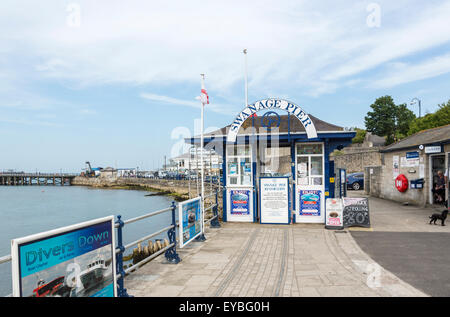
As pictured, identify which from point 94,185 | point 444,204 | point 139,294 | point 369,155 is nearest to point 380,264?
point 139,294

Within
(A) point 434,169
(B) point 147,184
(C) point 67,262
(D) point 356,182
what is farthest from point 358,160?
(B) point 147,184

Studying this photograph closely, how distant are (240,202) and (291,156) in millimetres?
2420

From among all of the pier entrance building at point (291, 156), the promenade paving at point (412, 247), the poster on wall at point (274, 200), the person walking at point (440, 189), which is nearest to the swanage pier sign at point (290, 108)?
the pier entrance building at point (291, 156)

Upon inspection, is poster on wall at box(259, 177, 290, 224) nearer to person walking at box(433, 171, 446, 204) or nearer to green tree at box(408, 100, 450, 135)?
person walking at box(433, 171, 446, 204)

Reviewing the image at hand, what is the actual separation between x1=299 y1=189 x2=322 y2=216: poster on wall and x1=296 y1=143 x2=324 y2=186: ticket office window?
312mm

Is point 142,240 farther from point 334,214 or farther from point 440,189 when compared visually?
point 440,189

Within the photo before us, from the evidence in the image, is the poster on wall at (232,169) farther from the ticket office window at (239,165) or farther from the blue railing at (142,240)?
the blue railing at (142,240)

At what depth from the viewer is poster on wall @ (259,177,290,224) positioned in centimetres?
1154

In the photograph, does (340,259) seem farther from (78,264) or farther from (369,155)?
(369,155)

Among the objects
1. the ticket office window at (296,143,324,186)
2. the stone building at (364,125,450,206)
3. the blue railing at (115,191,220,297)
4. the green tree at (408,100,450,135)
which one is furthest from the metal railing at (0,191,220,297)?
the green tree at (408,100,450,135)

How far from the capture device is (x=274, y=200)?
38.2ft

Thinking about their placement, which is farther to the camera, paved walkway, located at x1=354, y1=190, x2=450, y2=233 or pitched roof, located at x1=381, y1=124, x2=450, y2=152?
pitched roof, located at x1=381, y1=124, x2=450, y2=152

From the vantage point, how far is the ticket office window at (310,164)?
465 inches
